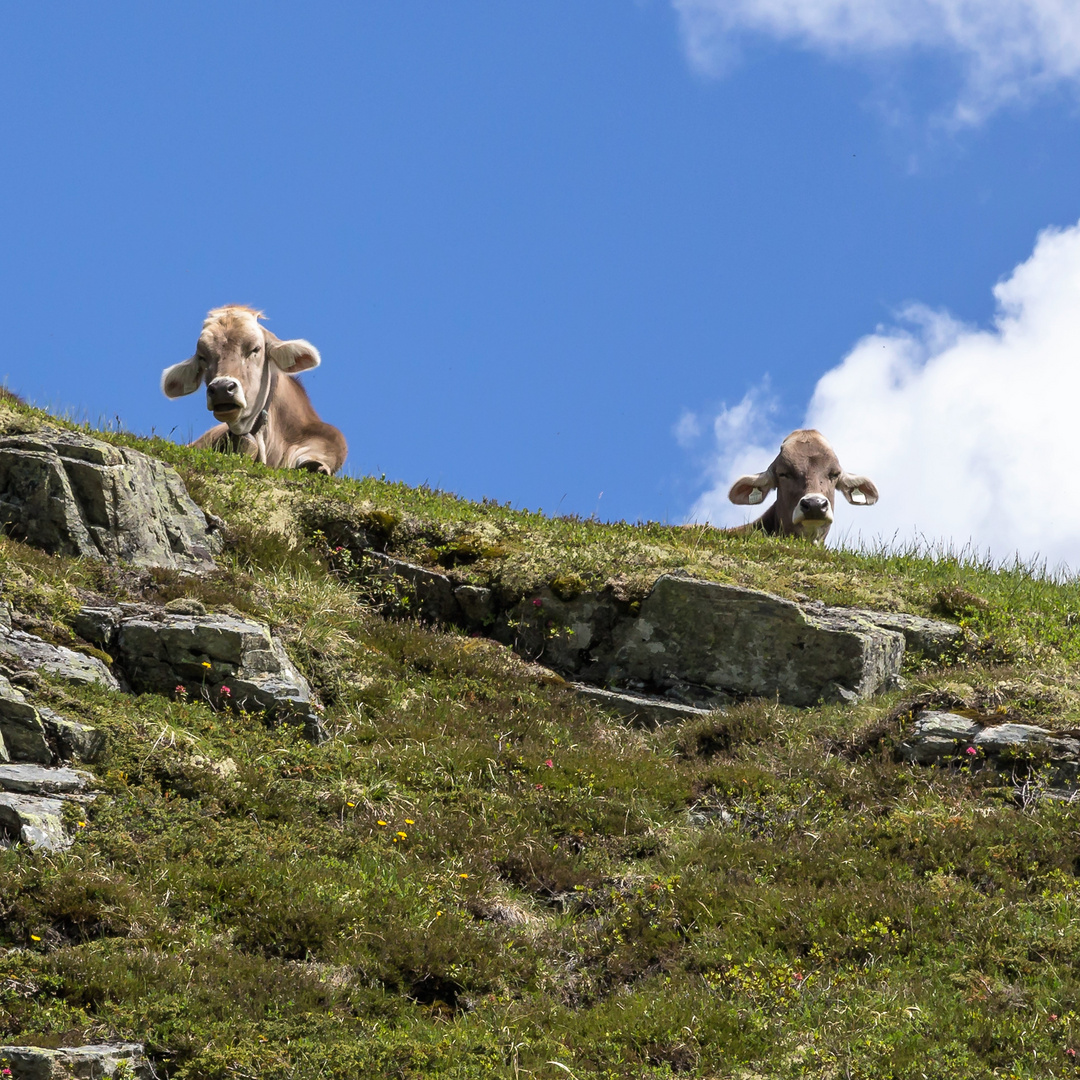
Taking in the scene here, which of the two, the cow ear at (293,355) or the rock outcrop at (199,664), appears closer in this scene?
the rock outcrop at (199,664)

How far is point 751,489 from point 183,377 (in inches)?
399

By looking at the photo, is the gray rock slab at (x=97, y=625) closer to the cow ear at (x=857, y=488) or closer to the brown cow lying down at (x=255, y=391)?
the brown cow lying down at (x=255, y=391)

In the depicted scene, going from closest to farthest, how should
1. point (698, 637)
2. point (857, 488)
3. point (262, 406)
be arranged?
point (698, 637)
point (262, 406)
point (857, 488)

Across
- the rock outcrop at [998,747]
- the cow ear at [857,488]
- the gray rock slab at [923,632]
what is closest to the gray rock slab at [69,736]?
the rock outcrop at [998,747]

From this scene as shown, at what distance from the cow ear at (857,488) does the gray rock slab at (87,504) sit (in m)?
13.0

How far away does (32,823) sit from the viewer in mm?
7387

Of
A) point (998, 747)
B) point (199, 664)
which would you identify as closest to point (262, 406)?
point (199, 664)

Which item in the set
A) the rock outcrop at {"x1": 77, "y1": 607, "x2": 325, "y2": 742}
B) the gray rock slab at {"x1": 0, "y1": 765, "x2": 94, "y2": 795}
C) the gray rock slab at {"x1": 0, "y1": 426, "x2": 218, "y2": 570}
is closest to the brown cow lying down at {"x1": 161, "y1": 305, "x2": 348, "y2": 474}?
the gray rock slab at {"x1": 0, "y1": 426, "x2": 218, "y2": 570}

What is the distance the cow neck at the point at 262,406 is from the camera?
1875 centimetres

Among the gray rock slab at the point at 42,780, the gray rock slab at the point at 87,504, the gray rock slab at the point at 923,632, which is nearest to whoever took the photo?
the gray rock slab at the point at 42,780

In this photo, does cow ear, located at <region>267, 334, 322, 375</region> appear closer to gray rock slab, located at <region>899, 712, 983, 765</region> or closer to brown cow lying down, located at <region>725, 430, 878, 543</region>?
brown cow lying down, located at <region>725, 430, 878, 543</region>

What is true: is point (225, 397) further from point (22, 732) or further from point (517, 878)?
point (517, 878)

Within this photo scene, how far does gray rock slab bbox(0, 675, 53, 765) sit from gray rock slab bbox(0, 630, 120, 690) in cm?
70

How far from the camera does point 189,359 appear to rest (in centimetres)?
1850
